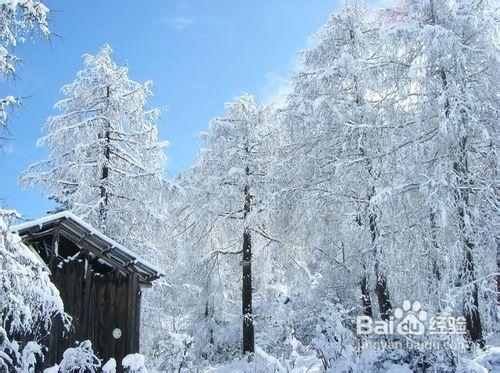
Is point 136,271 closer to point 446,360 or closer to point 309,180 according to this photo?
point 309,180

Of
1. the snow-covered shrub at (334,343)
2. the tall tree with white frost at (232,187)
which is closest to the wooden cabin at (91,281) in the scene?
the snow-covered shrub at (334,343)

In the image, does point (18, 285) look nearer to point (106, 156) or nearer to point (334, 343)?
point (334, 343)

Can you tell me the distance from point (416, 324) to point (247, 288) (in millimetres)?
7757

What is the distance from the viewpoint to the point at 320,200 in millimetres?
13172

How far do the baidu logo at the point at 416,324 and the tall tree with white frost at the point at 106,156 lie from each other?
7364 millimetres

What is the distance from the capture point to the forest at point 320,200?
9000mm

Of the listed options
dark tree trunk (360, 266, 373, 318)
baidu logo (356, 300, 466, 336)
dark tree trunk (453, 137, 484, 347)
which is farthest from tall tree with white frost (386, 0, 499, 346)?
dark tree trunk (360, 266, 373, 318)

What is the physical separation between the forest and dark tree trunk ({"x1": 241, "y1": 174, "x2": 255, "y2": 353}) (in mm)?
63

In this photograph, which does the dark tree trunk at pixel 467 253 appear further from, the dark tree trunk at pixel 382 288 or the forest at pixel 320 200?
the dark tree trunk at pixel 382 288

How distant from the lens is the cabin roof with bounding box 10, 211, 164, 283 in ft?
30.0

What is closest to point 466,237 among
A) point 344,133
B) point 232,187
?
point 344,133

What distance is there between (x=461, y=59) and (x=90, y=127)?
10.7 m

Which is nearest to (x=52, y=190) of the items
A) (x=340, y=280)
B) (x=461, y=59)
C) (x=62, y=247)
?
(x=62, y=247)

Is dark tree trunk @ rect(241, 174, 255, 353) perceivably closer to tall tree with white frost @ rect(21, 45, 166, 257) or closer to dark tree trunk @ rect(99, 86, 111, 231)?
tall tree with white frost @ rect(21, 45, 166, 257)
